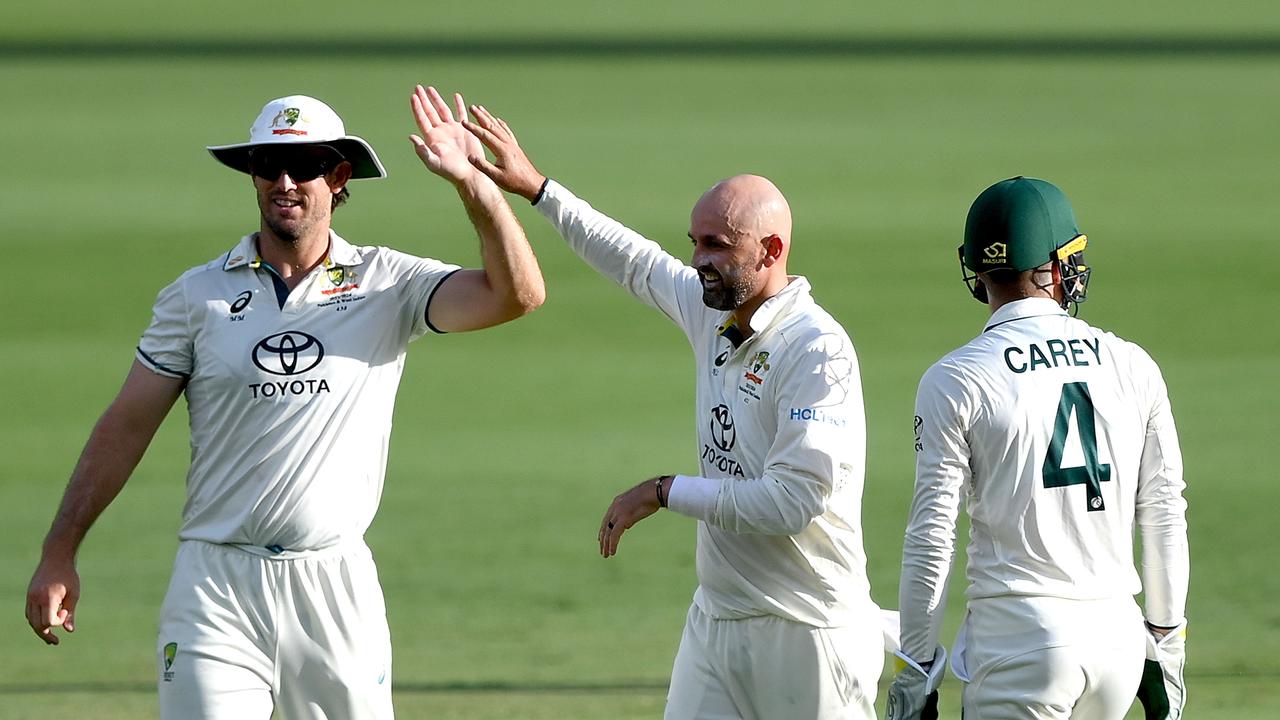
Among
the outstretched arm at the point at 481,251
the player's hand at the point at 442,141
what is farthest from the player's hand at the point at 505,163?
the outstretched arm at the point at 481,251

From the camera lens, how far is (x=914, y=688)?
3.86 meters

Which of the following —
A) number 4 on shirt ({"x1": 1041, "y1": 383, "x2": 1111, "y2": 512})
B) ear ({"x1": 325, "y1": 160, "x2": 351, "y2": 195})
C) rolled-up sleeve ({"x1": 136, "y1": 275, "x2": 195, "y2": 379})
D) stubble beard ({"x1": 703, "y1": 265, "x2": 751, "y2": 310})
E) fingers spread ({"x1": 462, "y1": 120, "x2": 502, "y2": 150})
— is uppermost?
fingers spread ({"x1": 462, "y1": 120, "x2": 502, "y2": 150})

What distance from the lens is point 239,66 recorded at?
19.0m

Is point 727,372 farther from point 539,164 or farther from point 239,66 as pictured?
point 239,66

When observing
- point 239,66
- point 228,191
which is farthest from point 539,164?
point 239,66

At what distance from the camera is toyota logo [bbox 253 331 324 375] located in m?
4.37

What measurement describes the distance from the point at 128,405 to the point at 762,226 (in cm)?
155

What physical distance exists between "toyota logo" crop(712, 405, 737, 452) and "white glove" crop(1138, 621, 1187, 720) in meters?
1.03

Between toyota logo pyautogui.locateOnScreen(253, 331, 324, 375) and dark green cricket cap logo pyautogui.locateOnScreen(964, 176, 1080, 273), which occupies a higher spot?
dark green cricket cap logo pyautogui.locateOnScreen(964, 176, 1080, 273)

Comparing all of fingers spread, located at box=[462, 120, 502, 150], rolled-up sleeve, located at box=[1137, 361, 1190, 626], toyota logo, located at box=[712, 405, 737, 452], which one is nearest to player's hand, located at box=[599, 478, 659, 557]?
toyota logo, located at box=[712, 405, 737, 452]

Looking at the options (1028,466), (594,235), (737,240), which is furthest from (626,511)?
(594,235)

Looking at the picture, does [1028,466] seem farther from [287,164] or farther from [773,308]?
[287,164]

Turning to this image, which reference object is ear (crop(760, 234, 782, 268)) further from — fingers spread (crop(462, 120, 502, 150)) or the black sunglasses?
the black sunglasses

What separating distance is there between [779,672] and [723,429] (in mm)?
572
